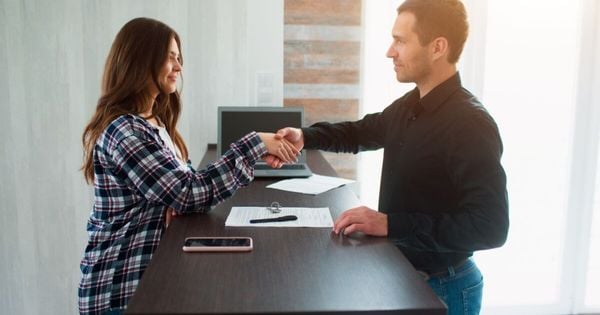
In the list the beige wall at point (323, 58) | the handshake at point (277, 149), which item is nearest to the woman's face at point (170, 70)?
the handshake at point (277, 149)

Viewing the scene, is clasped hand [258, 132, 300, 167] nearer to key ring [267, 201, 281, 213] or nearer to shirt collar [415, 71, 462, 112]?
key ring [267, 201, 281, 213]

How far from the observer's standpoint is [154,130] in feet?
4.75

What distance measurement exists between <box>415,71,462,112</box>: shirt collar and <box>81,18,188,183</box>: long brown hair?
30.0 inches

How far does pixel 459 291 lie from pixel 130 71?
3.58 ft

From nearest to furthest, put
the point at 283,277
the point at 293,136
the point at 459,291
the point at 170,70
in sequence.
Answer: the point at 283,277 → the point at 459,291 → the point at 170,70 → the point at 293,136

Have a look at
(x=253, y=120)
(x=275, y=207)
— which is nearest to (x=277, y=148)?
(x=275, y=207)

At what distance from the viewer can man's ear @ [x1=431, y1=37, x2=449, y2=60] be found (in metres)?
1.51

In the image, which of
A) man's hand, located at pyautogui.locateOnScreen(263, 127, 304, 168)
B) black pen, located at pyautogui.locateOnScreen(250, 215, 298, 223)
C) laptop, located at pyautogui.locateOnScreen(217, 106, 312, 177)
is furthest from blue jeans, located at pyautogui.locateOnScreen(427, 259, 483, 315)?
laptop, located at pyautogui.locateOnScreen(217, 106, 312, 177)

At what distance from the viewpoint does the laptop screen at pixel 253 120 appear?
238 centimetres

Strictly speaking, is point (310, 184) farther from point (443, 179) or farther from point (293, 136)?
point (443, 179)

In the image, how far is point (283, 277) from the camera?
108cm
